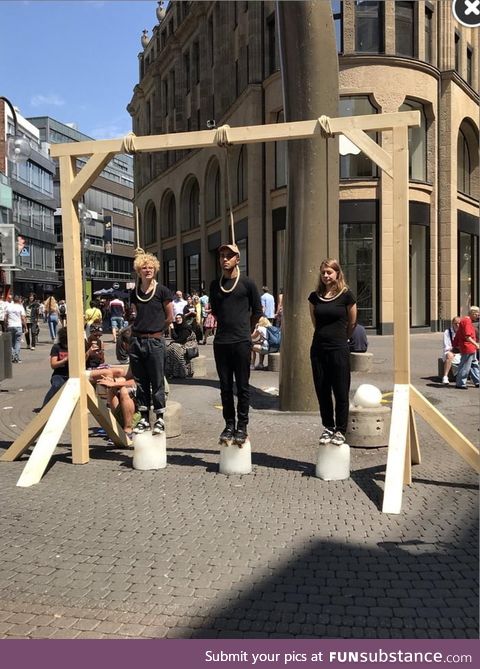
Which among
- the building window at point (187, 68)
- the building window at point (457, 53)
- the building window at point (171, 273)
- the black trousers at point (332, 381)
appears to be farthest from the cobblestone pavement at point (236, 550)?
the building window at point (171, 273)

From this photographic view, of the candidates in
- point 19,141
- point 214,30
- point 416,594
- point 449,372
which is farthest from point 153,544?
point 214,30

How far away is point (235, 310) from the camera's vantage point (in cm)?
572

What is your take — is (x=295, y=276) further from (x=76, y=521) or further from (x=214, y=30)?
(x=214, y=30)

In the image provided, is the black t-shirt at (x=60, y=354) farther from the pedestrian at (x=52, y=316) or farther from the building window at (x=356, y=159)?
the building window at (x=356, y=159)

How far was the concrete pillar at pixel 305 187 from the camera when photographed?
26.5 ft

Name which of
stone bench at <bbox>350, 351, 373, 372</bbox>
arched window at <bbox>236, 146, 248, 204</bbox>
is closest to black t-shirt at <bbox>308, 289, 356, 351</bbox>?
stone bench at <bbox>350, 351, 373, 372</bbox>

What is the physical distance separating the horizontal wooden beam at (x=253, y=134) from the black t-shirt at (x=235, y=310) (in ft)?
4.17

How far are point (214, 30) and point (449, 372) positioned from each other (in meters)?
28.5

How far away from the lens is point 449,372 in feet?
37.7

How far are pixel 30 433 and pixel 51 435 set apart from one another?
508 mm

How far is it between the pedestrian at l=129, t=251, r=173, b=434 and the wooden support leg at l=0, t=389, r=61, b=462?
837 millimetres

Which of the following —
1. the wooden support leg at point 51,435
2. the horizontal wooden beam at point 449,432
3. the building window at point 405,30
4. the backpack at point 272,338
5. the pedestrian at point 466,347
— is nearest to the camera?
the horizontal wooden beam at point 449,432

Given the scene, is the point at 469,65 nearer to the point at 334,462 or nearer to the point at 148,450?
the point at 334,462

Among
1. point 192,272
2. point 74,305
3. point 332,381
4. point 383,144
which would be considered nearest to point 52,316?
point 383,144
